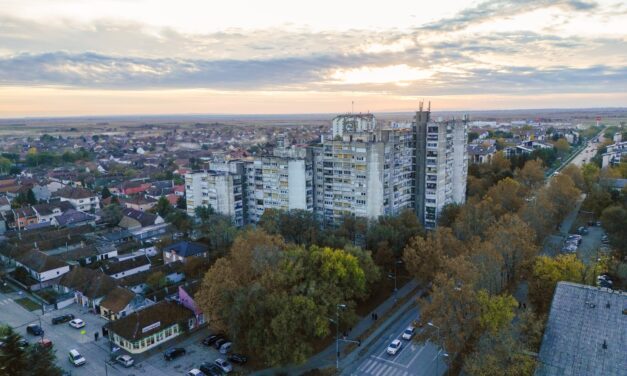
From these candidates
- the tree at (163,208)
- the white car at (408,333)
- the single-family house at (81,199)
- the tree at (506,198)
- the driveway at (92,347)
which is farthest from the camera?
the single-family house at (81,199)

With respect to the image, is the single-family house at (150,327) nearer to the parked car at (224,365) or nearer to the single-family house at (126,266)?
the parked car at (224,365)

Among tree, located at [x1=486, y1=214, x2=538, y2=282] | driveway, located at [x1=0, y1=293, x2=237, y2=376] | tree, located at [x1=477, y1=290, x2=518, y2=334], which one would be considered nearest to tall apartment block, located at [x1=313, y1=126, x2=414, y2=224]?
tree, located at [x1=486, y1=214, x2=538, y2=282]

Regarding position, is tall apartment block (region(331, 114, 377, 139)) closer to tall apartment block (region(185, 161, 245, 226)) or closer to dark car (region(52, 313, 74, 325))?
tall apartment block (region(185, 161, 245, 226))

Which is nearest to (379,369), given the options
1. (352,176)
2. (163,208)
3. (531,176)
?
(352,176)

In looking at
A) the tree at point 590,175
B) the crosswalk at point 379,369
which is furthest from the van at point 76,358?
the tree at point 590,175

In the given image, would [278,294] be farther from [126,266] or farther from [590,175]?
[590,175]
